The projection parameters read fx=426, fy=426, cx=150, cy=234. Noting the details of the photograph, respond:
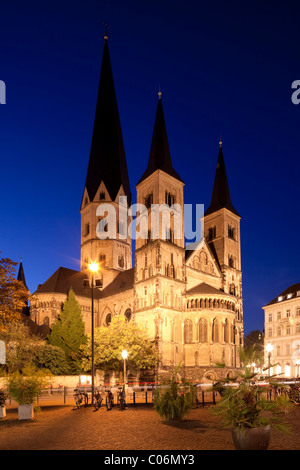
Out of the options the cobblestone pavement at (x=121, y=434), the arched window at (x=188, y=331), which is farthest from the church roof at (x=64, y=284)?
the cobblestone pavement at (x=121, y=434)

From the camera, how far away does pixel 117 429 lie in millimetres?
13477

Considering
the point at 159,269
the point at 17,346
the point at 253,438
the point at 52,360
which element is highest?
the point at 159,269

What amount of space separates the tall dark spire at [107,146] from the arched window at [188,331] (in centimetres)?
2997

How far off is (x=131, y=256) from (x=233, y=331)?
2759 cm

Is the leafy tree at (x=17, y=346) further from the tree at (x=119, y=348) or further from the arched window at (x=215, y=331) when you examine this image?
the arched window at (x=215, y=331)

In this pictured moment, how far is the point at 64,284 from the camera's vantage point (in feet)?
215

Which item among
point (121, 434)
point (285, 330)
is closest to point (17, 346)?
point (121, 434)

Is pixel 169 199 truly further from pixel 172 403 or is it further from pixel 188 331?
pixel 172 403

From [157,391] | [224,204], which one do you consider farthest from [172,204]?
[157,391]

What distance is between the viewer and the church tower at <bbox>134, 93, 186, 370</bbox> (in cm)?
5119

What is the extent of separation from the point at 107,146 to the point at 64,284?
89.3 ft

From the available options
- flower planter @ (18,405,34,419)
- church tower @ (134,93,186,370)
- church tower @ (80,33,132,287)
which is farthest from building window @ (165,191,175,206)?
flower planter @ (18,405,34,419)

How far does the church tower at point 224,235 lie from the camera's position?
63.3m
